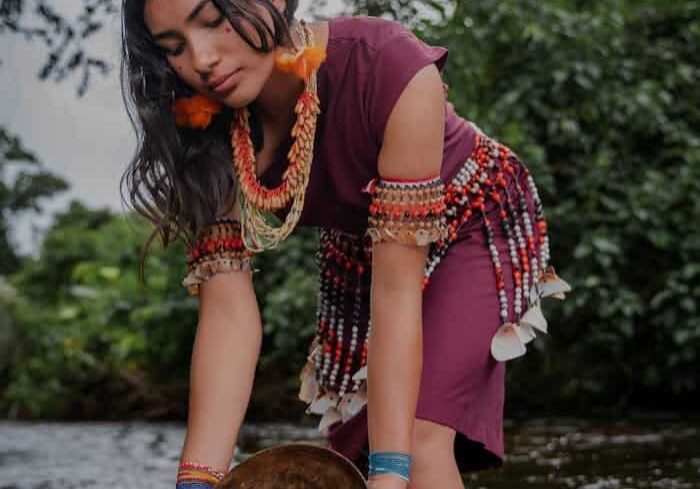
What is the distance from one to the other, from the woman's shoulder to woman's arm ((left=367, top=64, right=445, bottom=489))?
0.13 metres

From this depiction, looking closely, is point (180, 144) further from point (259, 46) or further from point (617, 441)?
point (617, 441)

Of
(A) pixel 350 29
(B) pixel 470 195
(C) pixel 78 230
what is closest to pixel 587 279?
(B) pixel 470 195

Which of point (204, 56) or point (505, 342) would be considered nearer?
point (204, 56)

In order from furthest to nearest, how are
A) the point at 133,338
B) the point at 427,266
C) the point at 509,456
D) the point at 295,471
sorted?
1. the point at 133,338
2. the point at 509,456
3. the point at 427,266
4. the point at 295,471

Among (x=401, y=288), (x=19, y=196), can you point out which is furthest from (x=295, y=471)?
(x=19, y=196)

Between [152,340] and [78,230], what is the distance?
14.4 feet

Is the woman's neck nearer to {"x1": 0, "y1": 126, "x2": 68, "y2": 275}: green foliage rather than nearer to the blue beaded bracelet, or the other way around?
the blue beaded bracelet

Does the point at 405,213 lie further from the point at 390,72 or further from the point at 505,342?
the point at 505,342

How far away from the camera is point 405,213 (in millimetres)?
1971

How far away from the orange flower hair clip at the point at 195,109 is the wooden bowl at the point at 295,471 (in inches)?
26.8

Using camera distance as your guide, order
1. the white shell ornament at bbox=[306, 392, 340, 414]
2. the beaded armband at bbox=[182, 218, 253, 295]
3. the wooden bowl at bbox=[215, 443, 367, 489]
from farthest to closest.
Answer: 1. the white shell ornament at bbox=[306, 392, 340, 414]
2. the beaded armband at bbox=[182, 218, 253, 295]
3. the wooden bowl at bbox=[215, 443, 367, 489]

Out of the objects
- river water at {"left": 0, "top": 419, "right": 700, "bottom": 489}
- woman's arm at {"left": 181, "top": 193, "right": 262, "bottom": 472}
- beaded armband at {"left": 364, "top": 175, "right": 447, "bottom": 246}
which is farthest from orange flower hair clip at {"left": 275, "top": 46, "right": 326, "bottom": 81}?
river water at {"left": 0, "top": 419, "right": 700, "bottom": 489}

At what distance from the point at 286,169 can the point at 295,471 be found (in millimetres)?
670

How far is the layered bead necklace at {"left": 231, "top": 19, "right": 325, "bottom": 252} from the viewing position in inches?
80.0
